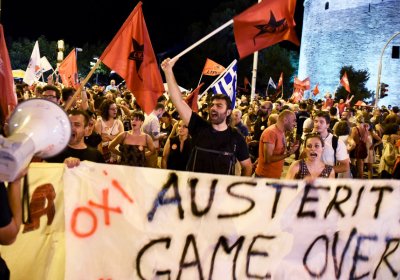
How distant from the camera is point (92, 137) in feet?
21.0

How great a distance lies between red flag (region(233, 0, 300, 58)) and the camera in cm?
520

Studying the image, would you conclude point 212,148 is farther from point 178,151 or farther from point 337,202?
point 178,151

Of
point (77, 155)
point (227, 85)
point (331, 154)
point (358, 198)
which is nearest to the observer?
point (358, 198)

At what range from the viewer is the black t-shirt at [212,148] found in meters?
4.51

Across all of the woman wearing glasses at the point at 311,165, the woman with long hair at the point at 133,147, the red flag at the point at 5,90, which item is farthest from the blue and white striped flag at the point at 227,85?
the red flag at the point at 5,90

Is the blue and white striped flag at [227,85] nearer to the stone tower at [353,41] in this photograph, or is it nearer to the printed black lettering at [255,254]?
the printed black lettering at [255,254]

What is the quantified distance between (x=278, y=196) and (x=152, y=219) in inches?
37.3

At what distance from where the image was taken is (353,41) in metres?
50.4

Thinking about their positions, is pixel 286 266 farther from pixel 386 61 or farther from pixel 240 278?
pixel 386 61

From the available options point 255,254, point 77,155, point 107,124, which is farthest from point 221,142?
point 107,124

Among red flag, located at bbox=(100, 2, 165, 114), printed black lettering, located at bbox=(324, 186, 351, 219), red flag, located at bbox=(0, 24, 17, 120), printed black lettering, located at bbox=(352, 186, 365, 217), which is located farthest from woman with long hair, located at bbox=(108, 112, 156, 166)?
printed black lettering, located at bbox=(352, 186, 365, 217)

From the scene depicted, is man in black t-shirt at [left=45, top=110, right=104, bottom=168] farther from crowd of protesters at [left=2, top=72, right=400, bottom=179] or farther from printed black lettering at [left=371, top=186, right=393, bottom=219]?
printed black lettering at [left=371, top=186, right=393, bottom=219]

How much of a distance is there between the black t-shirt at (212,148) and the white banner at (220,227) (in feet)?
2.33

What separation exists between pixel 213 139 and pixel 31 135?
2.55 metres
